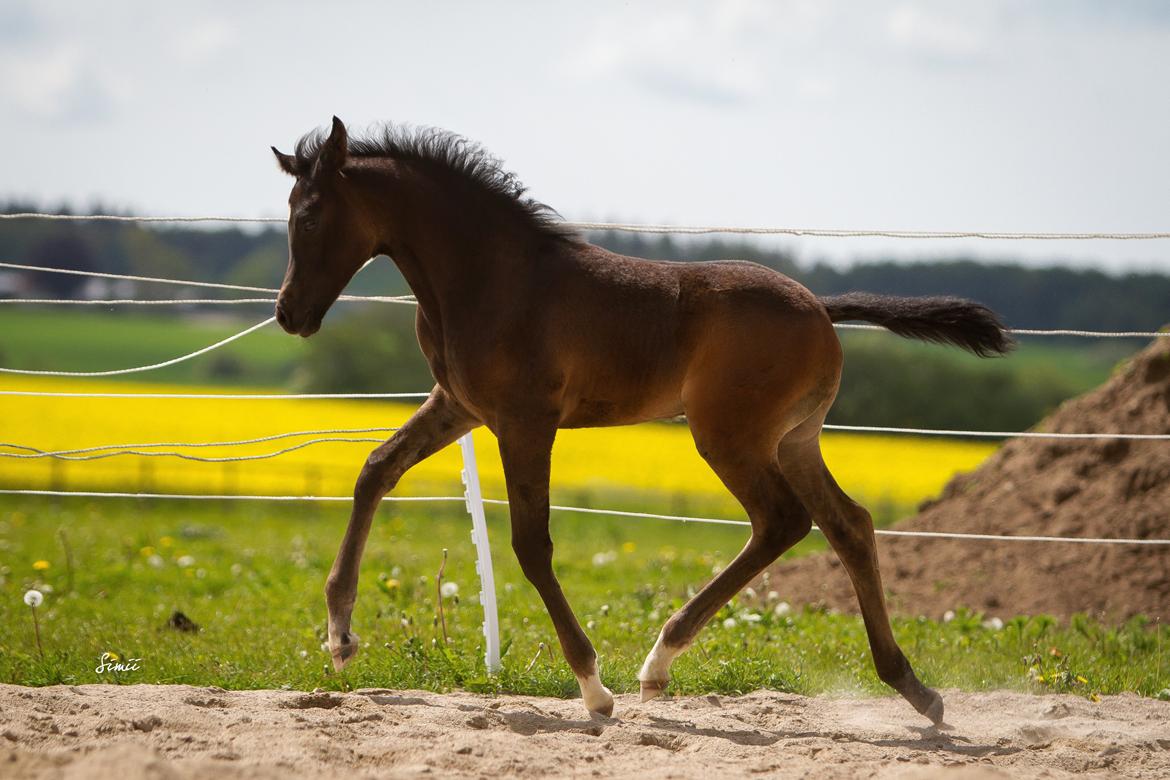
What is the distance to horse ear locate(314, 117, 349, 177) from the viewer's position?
4449 millimetres

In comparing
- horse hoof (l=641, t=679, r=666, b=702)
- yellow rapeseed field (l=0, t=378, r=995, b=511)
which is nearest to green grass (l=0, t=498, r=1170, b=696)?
horse hoof (l=641, t=679, r=666, b=702)

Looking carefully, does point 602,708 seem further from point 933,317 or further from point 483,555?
point 933,317

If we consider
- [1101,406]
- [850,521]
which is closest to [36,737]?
[850,521]

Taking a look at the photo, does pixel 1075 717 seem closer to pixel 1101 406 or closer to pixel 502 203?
pixel 502 203

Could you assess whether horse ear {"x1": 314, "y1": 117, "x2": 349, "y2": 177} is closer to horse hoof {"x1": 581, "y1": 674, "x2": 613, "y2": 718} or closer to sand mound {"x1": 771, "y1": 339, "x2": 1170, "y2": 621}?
horse hoof {"x1": 581, "y1": 674, "x2": 613, "y2": 718}

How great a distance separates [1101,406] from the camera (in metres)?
9.24

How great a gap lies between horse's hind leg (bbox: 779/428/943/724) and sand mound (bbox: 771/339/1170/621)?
10.2 feet

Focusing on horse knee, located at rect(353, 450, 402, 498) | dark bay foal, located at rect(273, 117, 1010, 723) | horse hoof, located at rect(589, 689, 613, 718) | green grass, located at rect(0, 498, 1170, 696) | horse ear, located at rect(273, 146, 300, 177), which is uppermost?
horse ear, located at rect(273, 146, 300, 177)

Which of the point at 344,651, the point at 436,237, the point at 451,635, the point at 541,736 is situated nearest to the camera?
the point at 541,736

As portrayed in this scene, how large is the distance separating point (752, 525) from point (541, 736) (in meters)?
1.21


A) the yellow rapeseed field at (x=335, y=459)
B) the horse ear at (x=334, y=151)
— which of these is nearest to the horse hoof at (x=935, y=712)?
the horse ear at (x=334, y=151)

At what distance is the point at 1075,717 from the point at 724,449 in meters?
1.93

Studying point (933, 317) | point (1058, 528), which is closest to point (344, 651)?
point (933, 317)

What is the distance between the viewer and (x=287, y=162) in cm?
465
